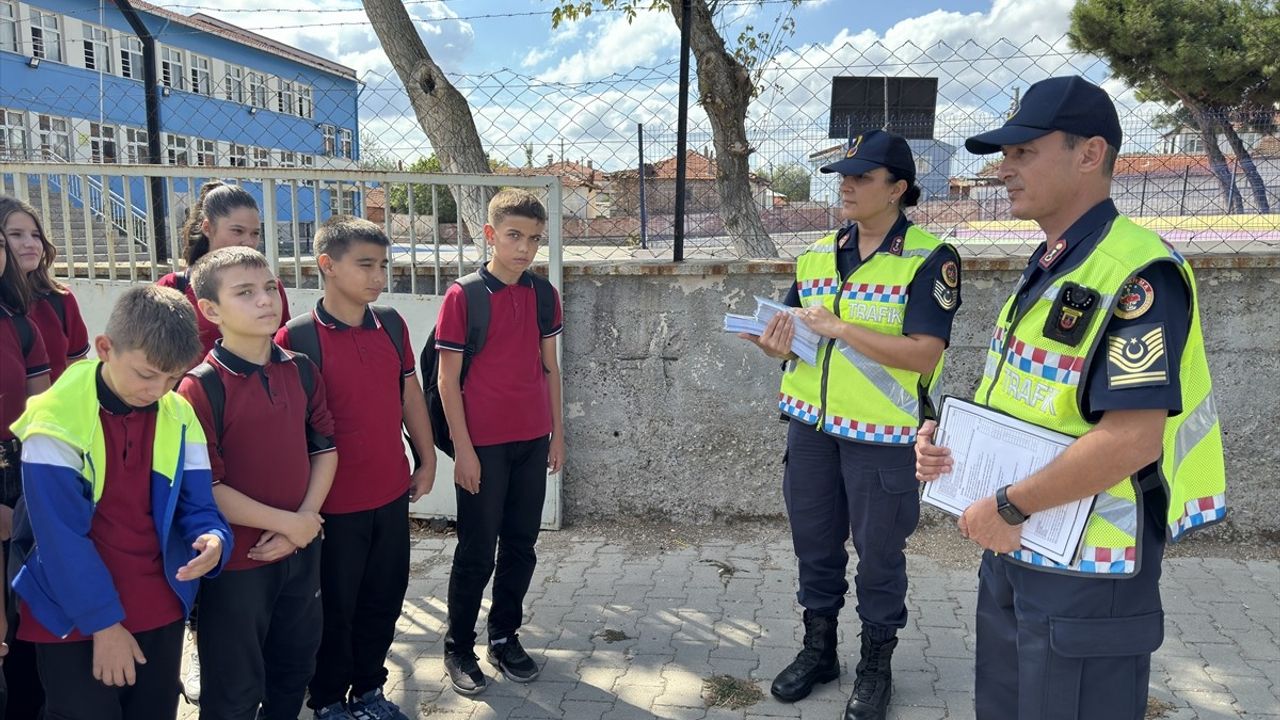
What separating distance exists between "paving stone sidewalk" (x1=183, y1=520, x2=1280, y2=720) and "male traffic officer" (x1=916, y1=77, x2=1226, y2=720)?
1254mm

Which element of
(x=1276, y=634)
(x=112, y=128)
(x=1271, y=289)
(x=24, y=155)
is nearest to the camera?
(x=1276, y=634)

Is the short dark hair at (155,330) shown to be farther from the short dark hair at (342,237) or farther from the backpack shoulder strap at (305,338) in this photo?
the short dark hair at (342,237)

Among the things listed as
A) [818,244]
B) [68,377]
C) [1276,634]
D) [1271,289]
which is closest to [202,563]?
[68,377]

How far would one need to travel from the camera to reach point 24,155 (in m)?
8.39

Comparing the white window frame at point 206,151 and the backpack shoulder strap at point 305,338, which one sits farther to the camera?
the white window frame at point 206,151

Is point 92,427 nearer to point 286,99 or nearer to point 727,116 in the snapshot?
point 286,99

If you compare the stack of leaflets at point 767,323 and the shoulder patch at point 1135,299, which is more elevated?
the shoulder patch at point 1135,299

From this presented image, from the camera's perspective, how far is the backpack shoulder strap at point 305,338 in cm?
265

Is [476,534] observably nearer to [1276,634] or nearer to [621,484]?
[621,484]

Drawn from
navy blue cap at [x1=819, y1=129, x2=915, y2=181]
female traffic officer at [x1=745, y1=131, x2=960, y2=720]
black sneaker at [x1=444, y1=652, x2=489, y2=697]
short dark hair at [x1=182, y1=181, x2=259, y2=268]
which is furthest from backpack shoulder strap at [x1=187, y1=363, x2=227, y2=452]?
navy blue cap at [x1=819, y1=129, x2=915, y2=181]

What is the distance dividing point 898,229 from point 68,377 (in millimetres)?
2466

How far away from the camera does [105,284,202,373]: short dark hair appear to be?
2.03 meters

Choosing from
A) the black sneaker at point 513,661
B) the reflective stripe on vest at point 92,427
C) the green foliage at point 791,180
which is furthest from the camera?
the green foliage at point 791,180

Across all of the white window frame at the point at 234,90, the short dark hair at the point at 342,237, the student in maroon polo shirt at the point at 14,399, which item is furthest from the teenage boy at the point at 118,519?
the white window frame at the point at 234,90
